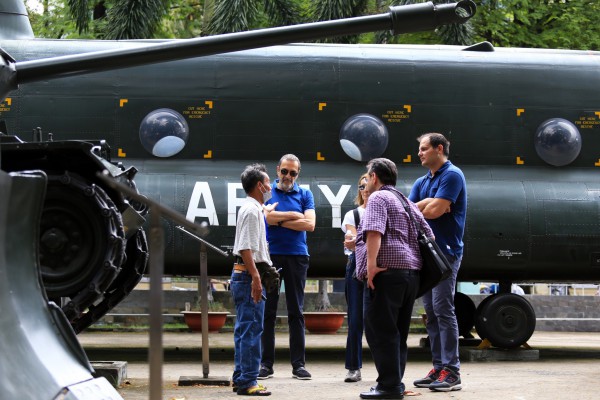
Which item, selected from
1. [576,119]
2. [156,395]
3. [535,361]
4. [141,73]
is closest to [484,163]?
[576,119]

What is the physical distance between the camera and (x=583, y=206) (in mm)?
12891

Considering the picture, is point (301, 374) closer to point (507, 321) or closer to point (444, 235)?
point (444, 235)

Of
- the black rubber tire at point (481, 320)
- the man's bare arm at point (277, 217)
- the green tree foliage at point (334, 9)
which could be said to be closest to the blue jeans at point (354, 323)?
the man's bare arm at point (277, 217)

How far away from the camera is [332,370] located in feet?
36.5

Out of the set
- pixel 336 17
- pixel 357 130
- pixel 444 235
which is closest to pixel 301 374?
pixel 444 235

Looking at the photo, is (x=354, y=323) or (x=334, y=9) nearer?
(x=354, y=323)

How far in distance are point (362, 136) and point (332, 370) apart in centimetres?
280

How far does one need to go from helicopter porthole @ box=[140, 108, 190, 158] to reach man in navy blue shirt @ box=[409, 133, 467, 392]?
158 inches

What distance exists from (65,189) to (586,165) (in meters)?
6.85

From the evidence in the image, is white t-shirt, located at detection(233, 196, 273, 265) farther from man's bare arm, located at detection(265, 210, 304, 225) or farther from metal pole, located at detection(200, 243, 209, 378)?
man's bare arm, located at detection(265, 210, 304, 225)

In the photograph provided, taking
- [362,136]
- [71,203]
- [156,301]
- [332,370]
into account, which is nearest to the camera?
[156,301]

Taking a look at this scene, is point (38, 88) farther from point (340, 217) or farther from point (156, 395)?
point (156, 395)

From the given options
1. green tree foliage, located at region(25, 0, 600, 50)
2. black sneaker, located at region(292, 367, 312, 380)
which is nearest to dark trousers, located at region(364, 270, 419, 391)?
black sneaker, located at region(292, 367, 312, 380)

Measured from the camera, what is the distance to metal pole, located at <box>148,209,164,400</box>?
2994 millimetres
